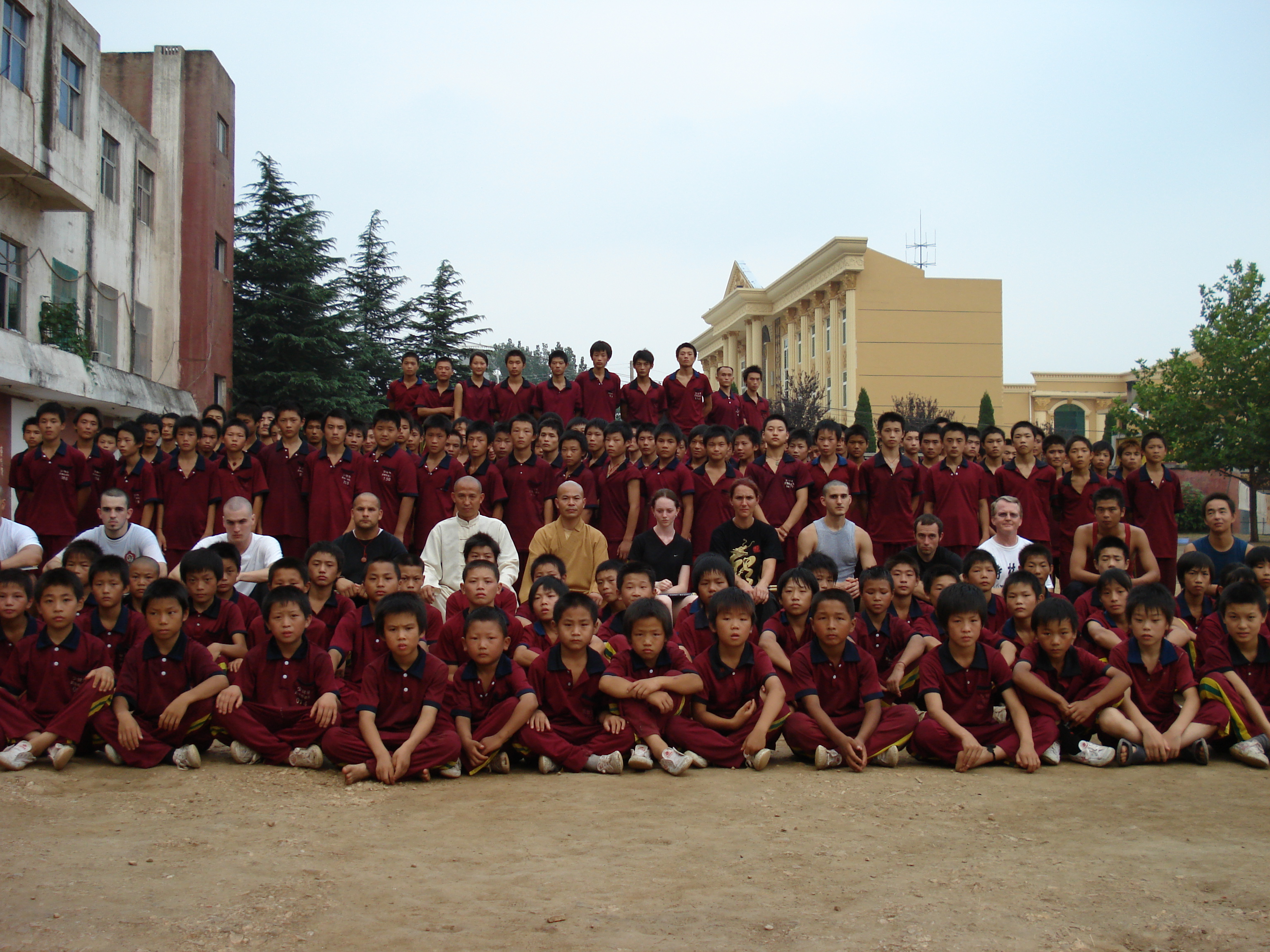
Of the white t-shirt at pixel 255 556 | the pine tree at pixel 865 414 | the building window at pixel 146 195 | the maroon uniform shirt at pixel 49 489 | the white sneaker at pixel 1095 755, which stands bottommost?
the white sneaker at pixel 1095 755

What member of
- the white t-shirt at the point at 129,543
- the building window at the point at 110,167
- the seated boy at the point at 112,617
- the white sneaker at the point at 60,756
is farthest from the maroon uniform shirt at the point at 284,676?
the building window at the point at 110,167

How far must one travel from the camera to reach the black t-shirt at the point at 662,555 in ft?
25.1

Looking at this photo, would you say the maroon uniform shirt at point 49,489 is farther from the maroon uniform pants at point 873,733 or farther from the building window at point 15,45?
the building window at point 15,45

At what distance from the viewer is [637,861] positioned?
12.4 ft

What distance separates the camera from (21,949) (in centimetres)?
292

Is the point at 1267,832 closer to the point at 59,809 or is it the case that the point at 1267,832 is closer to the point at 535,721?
the point at 535,721

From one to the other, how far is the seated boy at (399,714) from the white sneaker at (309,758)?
0.05 metres

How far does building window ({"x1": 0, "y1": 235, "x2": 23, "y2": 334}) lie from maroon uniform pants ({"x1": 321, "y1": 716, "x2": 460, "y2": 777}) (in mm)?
13609

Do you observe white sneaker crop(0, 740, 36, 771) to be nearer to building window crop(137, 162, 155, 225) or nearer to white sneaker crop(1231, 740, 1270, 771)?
white sneaker crop(1231, 740, 1270, 771)

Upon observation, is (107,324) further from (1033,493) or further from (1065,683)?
(1065,683)

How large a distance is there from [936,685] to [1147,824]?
1480 millimetres

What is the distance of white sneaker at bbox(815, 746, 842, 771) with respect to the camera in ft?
17.7

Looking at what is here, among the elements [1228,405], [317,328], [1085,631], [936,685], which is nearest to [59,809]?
[936,685]

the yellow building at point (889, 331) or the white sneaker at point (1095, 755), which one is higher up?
the yellow building at point (889, 331)
